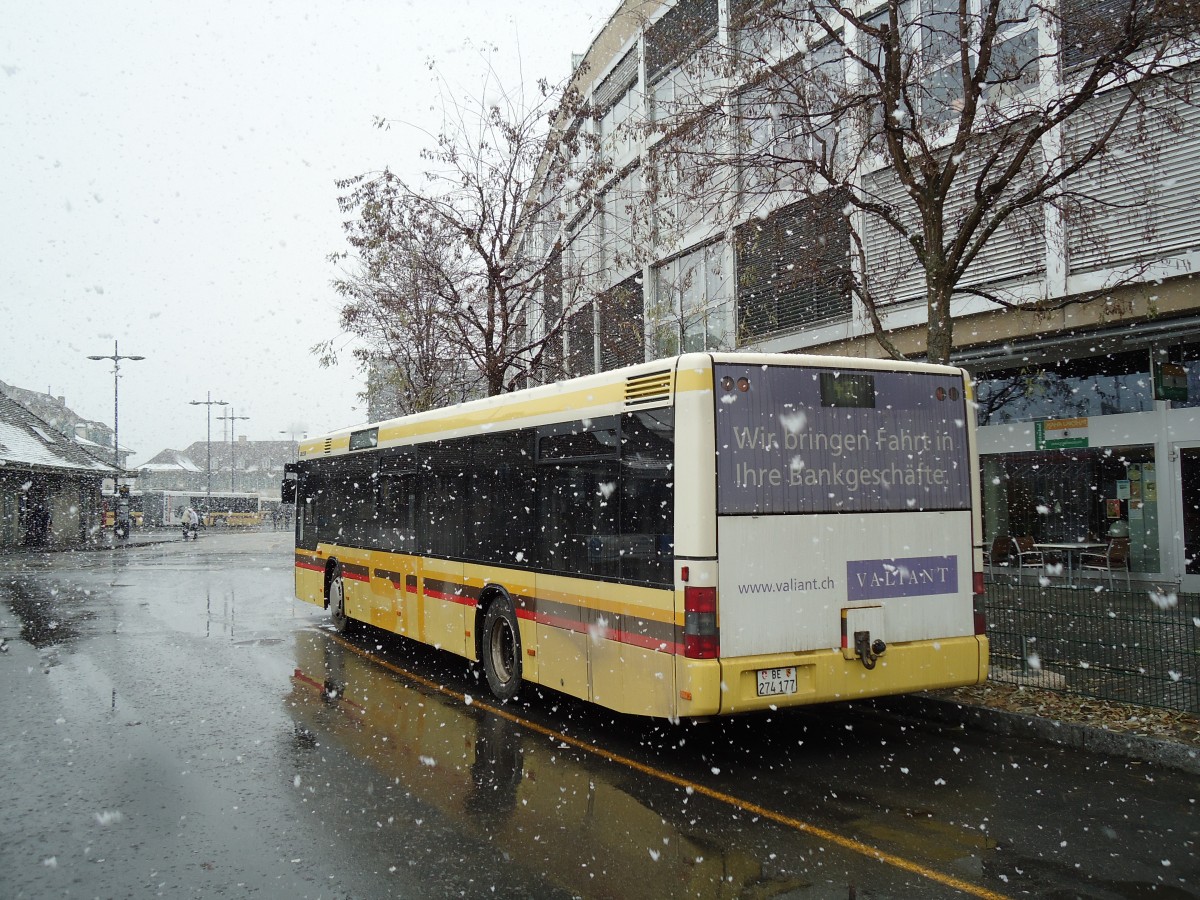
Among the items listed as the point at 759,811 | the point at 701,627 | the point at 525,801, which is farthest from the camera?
the point at 701,627

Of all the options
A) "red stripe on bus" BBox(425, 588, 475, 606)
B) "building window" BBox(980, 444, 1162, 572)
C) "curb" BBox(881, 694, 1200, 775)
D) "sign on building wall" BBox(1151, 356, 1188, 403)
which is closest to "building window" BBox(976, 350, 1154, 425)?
"sign on building wall" BBox(1151, 356, 1188, 403)

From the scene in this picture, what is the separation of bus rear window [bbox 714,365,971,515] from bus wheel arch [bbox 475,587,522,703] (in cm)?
319

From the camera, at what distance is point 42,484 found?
45719 millimetres

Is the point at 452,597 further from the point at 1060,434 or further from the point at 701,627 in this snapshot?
the point at 1060,434

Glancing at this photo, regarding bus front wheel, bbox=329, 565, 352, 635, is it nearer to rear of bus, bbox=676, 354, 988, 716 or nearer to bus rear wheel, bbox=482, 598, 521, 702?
bus rear wheel, bbox=482, 598, 521, 702

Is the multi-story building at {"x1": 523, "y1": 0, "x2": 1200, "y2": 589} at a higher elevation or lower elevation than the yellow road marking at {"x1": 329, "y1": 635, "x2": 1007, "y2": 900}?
higher

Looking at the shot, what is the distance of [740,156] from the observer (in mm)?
10070

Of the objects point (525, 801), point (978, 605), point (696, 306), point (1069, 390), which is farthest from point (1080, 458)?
point (525, 801)

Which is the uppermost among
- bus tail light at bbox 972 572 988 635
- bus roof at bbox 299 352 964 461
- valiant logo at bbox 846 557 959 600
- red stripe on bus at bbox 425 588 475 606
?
bus roof at bbox 299 352 964 461

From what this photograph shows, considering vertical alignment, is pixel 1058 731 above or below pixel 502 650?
below

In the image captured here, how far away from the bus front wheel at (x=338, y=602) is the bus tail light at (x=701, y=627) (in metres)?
8.77

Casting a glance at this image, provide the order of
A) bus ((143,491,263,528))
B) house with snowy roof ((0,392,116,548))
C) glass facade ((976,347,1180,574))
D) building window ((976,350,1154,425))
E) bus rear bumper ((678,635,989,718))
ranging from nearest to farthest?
1. bus rear bumper ((678,635,989,718))
2. glass facade ((976,347,1180,574))
3. building window ((976,350,1154,425))
4. house with snowy roof ((0,392,116,548))
5. bus ((143,491,263,528))

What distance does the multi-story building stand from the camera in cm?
1048

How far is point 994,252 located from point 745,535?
11.6m
